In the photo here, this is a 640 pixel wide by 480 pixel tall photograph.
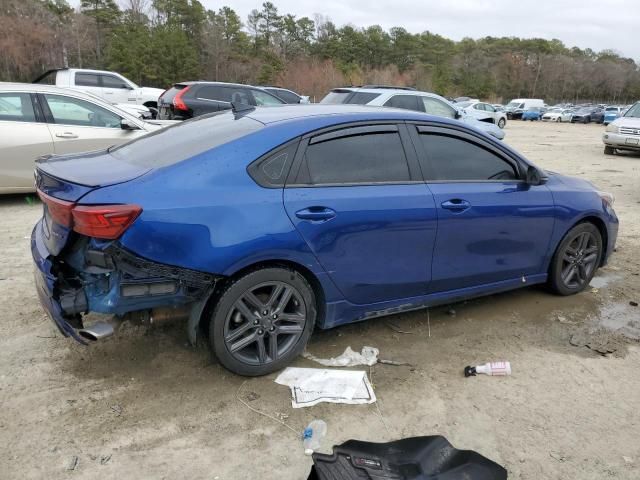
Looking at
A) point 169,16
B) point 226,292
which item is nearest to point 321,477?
point 226,292

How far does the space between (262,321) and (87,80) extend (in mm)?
15305

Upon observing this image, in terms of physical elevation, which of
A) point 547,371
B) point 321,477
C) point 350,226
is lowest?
point 547,371

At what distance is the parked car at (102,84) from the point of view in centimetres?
1516

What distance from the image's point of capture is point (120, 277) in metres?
2.76

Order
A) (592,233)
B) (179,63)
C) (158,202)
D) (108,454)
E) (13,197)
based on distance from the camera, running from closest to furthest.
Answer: (108,454) < (158,202) < (592,233) < (13,197) < (179,63)

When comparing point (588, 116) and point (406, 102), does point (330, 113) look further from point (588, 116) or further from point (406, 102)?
point (588, 116)

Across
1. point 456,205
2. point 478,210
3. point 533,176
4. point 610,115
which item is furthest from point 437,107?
point 610,115

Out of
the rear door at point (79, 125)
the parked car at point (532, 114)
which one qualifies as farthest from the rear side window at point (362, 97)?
the parked car at point (532, 114)

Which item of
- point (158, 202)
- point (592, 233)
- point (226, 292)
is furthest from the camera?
point (592, 233)

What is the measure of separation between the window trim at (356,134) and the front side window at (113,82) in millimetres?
15006

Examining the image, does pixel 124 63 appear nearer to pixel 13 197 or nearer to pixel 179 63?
pixel 179 63

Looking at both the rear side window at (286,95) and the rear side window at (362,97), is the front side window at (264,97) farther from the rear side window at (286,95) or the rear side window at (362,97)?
the rear side window at (286,95)

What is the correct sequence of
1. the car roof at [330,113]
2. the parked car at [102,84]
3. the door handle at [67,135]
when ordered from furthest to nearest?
the parked car at [102,84], the door handle at [67,135], the car roof at [330,113]

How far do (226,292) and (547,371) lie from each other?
7.23 ft
